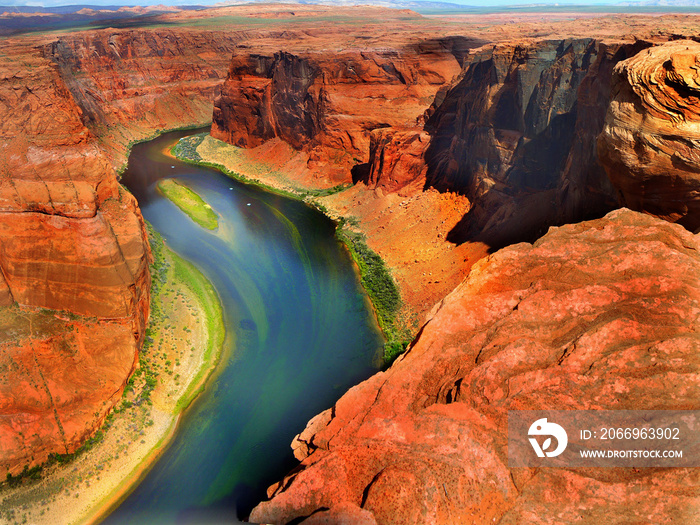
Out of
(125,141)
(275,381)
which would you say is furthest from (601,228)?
(125,141)

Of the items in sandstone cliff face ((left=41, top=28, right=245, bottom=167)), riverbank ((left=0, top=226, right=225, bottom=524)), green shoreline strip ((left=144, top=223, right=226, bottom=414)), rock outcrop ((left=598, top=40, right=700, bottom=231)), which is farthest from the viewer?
sandstone cliff face ((left=41, top=28, right=245, bottom=167))

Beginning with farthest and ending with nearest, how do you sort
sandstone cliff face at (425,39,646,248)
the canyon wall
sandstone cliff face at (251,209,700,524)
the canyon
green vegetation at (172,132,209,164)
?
green vegetation at (172,132,209,164) → sandstone cliff face at (425,39,646,248) → the canyon wall → the canyon → sandstone cliff face at (251,209,700,524)

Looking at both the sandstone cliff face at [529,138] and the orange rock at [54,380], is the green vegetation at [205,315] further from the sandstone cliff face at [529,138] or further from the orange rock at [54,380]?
the sandstone cliff face at [529,138]

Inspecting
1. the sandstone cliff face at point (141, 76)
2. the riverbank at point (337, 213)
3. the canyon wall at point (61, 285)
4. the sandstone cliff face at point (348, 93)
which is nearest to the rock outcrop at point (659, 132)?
the riverbank at point (337, 213)

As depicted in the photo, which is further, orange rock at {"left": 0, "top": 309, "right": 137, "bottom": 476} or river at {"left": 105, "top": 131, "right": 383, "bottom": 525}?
river at {"left": 105, "top": 131, "right": 383, "bottom": 525}

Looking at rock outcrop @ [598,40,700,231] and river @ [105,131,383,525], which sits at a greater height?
rock outcrop @ [598,40,700,231]

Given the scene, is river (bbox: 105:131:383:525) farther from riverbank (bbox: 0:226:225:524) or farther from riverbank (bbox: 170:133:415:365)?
riverbank (bbox: 170:133:415:365)

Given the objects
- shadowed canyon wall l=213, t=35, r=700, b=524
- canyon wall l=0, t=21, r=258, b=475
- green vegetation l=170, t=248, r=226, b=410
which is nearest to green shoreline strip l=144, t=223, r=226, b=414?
green vegetation l=170, t=248, r=226, b=410

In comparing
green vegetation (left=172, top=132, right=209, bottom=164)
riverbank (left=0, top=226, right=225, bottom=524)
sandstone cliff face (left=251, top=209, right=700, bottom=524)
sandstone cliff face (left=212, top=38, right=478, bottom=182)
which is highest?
sandstone cliff face (left=212, top=38, right=478, bottom=182)
